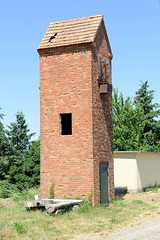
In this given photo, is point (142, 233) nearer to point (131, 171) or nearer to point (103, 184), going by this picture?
point (103, 184)

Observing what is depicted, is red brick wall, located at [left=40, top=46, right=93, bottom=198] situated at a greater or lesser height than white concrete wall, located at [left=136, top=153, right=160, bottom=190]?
greater

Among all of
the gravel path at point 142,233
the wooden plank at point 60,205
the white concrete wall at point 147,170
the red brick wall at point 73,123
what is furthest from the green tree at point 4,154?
the gravel path at point 142,233

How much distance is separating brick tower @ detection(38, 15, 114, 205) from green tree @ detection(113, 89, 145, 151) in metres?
19.4

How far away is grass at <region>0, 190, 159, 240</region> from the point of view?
1167 cm

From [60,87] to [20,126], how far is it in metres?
29.3

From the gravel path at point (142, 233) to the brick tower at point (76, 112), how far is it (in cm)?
462

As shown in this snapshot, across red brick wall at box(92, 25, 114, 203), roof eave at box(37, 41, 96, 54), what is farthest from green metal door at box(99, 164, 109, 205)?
roof eave at box(37, 41, 96, 54)

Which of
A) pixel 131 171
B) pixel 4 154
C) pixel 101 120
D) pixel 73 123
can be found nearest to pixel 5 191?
pixel 131 171

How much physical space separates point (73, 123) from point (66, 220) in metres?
5.37

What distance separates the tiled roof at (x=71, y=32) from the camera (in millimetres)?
18234

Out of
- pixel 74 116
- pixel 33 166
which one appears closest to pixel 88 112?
pixel 74 116

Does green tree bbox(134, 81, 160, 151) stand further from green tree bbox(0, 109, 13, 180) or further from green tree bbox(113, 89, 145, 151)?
green tree bbox(0, 109, 13, 180)

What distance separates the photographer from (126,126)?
1559 inches

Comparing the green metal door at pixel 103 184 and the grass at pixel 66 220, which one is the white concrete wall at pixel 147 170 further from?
the grass at pixel 66 220
